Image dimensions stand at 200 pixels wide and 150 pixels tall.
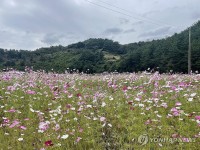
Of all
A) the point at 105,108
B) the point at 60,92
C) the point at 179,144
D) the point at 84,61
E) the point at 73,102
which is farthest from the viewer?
the point at 84,61

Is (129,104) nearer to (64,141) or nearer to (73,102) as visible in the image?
(73,102)

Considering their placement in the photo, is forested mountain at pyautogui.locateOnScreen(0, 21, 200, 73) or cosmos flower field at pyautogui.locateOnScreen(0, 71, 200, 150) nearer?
cosmos flower field at pyautogui.locateOnScreen(0, 71, 200, 150)

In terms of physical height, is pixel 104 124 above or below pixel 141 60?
below

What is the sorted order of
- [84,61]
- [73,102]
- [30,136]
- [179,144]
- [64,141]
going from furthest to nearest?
[84,61] < [73,102] < [30,136] < [64,141] < [179,144]

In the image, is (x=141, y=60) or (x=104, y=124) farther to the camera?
(x=141, y=60)

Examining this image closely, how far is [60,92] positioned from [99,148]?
4.27 meters

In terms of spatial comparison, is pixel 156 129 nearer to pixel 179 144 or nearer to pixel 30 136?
pixel 179 144

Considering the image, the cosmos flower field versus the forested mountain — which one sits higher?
the forested mountain

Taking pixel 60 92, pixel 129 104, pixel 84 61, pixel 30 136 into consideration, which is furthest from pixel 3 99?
pixel 84 61

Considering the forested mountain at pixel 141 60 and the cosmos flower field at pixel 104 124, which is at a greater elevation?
the forested mountain at pixel 141 60

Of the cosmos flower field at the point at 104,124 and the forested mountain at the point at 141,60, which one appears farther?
the forested mountain at the point at 141,60

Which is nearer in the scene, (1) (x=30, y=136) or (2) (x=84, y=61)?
(1) (x=30, y=136)

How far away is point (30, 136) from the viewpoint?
6234 mm

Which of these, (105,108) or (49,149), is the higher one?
(105,108)
